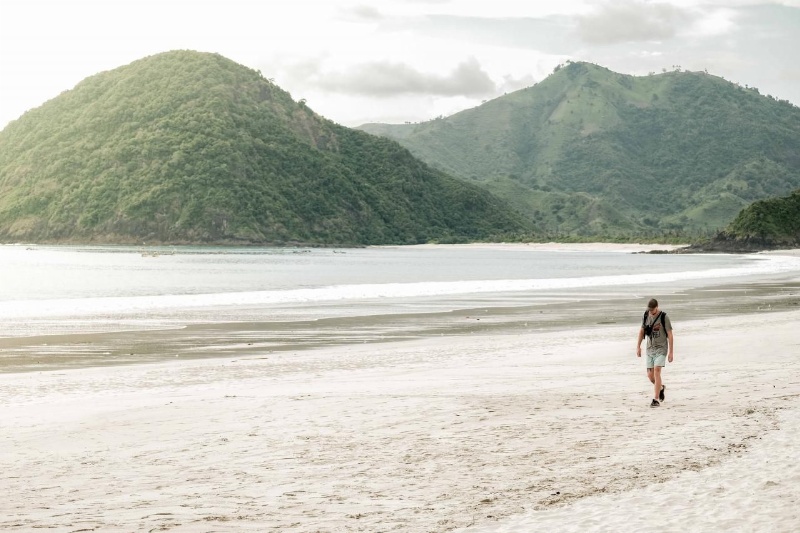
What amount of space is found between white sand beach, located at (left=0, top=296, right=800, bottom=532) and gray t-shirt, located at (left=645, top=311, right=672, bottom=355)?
0.79 metres

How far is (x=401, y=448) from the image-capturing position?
10.1m

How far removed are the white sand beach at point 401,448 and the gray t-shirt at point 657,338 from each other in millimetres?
791

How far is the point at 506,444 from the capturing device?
10281 millimetres

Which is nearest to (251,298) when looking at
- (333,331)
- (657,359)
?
(333,331)

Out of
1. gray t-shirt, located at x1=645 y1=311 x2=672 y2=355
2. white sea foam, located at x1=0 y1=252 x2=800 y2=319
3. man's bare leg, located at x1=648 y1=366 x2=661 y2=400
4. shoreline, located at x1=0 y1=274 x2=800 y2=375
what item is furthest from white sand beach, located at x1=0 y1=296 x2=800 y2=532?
white sea foam, located at x1=0 y1=252 x2=800 y2=319

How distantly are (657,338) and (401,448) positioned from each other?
5.20m

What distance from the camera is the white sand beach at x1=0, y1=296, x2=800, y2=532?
24.9 ft

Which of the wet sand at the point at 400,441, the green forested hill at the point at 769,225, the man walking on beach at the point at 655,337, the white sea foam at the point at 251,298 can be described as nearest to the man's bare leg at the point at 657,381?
the man walking on beach at the point at 655,337

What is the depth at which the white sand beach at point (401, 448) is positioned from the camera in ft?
24.9

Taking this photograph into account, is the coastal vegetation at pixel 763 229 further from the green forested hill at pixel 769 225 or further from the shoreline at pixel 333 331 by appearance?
the shoreline at pixel 333 331

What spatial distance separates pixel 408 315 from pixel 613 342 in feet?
36.5

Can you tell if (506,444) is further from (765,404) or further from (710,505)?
(765,404)

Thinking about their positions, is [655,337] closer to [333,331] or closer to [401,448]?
[401,448]

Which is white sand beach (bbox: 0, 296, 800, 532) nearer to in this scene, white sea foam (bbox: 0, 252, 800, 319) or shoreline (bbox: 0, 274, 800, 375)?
shoreline (bbox: 0, 274, 800, 375)
